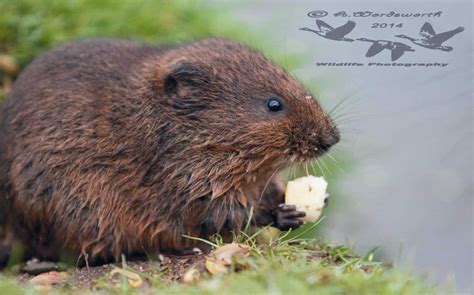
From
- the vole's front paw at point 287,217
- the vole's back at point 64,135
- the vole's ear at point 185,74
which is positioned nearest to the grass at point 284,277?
the vole's front paw at point 287,217

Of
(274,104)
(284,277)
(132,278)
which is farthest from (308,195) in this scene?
(284,277)

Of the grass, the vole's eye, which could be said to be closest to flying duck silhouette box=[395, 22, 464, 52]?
the vole's eye

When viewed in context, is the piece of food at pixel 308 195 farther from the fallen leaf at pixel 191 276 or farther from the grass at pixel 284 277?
the fallen leaf at pixel 191 276

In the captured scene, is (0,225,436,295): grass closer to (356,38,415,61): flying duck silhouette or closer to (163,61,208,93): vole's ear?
(163,61,208,93): vole's ear

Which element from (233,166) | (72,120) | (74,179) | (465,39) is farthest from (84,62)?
(465,39)

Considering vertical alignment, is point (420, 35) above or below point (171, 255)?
above

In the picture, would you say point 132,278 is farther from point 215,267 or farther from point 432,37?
point 432,37

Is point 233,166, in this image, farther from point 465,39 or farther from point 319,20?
point 465,39
